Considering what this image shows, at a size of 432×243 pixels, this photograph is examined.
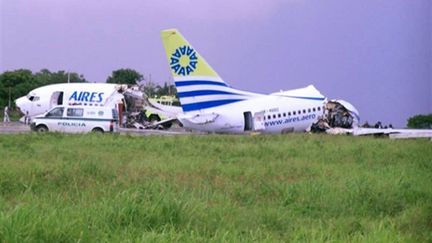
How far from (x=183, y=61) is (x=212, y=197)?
18617mm

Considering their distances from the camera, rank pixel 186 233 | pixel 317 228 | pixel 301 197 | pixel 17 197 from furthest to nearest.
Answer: pixel 301 197 < pixel 17 197 < pixel 317 228 < pixel 186 233

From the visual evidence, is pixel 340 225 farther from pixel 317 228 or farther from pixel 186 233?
pixel 186 233

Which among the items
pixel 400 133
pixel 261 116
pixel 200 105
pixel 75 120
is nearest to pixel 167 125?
pixel 261 116

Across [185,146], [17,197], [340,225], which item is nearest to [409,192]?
[340,225]

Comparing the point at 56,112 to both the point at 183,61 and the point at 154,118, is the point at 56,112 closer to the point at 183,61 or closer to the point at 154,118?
the point at 183,61

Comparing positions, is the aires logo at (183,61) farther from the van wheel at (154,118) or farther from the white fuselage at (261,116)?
the van wheel at (154,118)

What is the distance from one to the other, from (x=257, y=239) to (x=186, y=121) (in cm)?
2077

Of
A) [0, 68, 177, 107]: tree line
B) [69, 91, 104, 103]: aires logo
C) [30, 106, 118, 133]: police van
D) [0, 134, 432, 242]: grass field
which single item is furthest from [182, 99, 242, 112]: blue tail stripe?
[0, 68, 177, 107]: tree line

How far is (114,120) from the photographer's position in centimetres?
2556

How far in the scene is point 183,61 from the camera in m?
26.1

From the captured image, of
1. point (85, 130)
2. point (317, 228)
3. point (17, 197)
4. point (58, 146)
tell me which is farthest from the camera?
point (85, 130)

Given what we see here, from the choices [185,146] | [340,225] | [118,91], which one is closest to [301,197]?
[340,225]

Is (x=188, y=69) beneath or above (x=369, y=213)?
→ above

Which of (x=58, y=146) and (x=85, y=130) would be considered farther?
(x=85, y=130)
